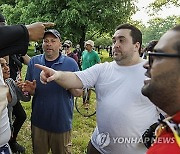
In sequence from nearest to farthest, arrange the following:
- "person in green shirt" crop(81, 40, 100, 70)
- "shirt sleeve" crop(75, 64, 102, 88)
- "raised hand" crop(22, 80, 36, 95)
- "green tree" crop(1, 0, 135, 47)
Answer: "shirt sleeve" crop(75, 64, 102, 88), "raised hand" crop(22, 80, 36, 95), "person in green shirt" crop(81, 40, 100, 70), "green tree" crop(1, 0, 135, 47)

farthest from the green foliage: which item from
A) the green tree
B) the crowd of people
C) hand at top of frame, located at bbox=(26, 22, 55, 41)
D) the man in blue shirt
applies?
hand at top of frame, located at bbox=(26, 22, 55, 41)

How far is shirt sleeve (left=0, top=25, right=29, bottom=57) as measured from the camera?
1.50 m

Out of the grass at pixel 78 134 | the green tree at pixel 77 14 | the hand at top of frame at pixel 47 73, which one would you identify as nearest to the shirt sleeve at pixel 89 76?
the hand at top of frame at pixel 47 73

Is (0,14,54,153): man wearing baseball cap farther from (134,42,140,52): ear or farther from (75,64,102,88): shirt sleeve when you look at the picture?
(134,42,140,52): ear

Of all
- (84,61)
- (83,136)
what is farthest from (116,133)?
(84,61)

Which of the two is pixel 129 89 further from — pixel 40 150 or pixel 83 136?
pixel 83 136

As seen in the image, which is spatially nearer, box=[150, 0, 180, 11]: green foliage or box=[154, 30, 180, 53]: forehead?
box=[154, 30, 180, 53]: forehead

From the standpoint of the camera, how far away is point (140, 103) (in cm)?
286

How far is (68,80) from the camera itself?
2924 mm

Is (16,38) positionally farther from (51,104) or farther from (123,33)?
(51,104)

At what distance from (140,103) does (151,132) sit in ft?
3.16

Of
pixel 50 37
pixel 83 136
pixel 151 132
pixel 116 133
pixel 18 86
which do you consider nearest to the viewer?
pixel 151 132

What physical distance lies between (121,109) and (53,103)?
1.05 meters

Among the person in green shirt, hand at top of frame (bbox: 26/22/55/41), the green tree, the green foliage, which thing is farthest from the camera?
the green tree
